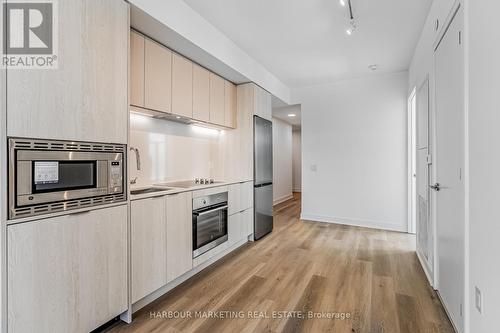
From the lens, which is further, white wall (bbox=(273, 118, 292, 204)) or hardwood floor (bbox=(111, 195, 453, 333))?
white wall (bbox=(273, 118, 292, 204))

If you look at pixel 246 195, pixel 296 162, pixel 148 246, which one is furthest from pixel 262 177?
pixel 296 162

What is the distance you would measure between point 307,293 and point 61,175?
86.7 inches

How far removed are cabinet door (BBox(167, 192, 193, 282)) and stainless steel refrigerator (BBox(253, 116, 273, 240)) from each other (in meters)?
1.45

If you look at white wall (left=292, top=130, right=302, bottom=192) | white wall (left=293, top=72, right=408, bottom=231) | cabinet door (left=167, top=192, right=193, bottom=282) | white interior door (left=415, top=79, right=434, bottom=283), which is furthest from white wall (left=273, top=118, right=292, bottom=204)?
cabinet door (left=167, top=192, right=193, bottom=282)

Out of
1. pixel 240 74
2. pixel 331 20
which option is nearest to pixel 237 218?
pixel 240 74

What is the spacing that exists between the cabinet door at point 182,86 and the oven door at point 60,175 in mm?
1078

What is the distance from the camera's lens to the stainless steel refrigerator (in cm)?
374

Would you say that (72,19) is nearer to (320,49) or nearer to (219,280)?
(219,280)

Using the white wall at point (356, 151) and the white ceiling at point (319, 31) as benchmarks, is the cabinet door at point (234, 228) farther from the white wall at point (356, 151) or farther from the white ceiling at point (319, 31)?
the white ceiling at point (319, 31)

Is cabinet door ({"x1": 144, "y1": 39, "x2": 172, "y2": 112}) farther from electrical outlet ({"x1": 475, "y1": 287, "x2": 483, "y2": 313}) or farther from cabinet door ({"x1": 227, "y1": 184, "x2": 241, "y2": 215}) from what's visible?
electrical outlet ({"x1": 475, "y1": 287, "x2": 483, "y2": 313})

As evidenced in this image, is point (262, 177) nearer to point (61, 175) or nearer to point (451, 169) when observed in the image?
point (451, 169)

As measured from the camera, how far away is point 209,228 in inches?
111

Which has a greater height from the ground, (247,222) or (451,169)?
(451,169)

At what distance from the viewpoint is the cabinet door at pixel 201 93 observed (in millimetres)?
2953
